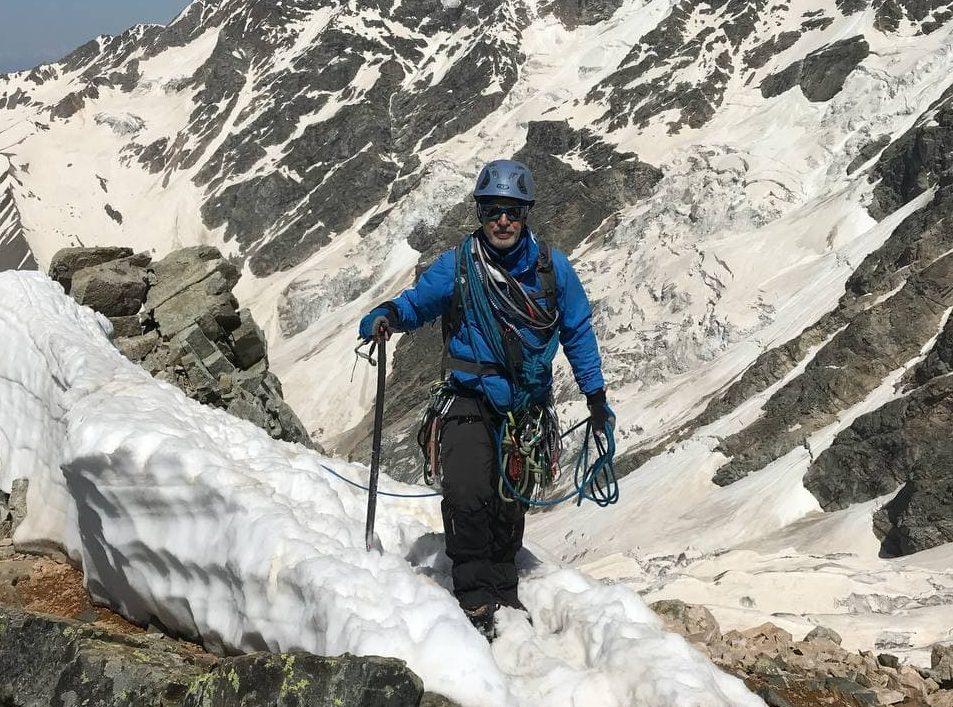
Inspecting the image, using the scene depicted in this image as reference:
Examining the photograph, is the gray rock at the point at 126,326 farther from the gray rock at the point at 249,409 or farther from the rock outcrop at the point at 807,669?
the rock outcrop at the point at 807,669

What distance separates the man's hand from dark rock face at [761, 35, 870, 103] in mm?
65155

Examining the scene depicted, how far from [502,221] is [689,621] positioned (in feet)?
13.7

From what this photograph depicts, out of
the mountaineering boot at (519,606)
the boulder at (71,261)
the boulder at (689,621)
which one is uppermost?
the boulder at (71,261)

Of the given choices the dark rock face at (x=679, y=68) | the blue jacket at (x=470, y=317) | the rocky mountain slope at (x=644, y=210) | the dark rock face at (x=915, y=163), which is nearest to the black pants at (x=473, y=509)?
the blue jacket at (x=470, y=317)

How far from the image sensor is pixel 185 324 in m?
18.1

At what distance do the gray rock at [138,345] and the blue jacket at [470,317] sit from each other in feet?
38.7

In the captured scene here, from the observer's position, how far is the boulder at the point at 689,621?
694 centimetres

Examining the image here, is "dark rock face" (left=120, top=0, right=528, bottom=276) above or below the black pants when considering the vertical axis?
above

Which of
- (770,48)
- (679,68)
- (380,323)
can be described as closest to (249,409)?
(380,323)

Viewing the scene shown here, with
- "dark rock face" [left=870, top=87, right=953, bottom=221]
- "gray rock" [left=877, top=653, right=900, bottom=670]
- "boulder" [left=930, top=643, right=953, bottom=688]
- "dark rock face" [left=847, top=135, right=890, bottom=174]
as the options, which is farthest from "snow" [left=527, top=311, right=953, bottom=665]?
"dark rock face" [left=847, top=135, right=890, bottom=174]

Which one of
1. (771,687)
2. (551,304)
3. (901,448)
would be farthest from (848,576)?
(551,304)

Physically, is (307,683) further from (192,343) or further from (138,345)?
(192,343)

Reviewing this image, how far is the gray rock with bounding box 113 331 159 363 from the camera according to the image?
16.1 metres

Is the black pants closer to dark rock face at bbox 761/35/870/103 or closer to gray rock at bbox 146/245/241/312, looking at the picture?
gray rock at bbox 146/245/241/312
